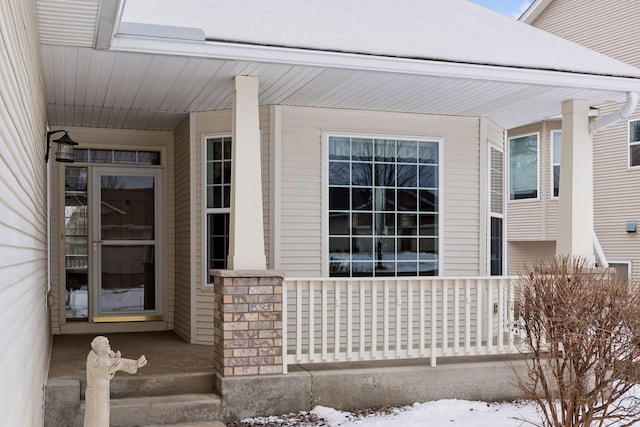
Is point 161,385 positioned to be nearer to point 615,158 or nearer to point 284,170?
point 284,170

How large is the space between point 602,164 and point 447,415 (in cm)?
1020

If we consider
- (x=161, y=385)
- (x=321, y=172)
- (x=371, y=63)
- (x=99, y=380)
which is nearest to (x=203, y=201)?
(x=321, y=172)

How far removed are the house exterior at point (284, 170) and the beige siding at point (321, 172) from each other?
0.9 inches

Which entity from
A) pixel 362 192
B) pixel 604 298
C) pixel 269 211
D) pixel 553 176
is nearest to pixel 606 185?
pixel 553 176

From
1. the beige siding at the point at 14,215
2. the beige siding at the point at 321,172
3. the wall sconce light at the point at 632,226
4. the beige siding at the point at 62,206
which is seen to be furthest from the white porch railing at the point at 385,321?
the wall sconce light at the point at 632,226

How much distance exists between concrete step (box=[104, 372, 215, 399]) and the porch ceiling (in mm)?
2597

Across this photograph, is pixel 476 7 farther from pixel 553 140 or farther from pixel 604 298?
pixel 553 140

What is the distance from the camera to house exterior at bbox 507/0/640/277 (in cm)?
1389

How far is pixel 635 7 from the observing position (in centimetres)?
1384

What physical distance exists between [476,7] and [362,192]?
2.62 meters

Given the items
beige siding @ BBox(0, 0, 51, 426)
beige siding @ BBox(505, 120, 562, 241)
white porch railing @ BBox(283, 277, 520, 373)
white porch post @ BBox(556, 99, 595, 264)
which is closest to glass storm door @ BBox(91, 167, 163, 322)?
white porch railing @ BBox(283, 277, 520, 373)

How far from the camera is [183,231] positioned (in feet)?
27.2

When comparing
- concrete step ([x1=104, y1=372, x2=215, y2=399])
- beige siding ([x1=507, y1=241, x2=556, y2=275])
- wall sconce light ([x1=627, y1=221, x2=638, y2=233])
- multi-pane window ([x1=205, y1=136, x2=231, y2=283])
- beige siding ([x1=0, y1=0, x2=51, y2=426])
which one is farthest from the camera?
beige siding ([x1=507, y1=241, x2=556, y2=275])

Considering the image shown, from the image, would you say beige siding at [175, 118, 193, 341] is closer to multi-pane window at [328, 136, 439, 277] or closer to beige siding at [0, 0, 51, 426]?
multi-pane window at [328, 136, 439, 277]
